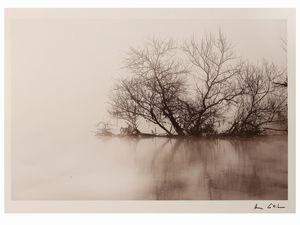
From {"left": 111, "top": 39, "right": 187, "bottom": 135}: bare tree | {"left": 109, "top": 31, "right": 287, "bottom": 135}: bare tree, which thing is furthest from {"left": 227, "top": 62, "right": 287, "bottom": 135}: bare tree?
{"left": 111, "top": 39, "right": 187, "bottom": 135}: bare tree

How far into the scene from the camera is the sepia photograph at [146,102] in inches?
76.7

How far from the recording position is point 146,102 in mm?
1978

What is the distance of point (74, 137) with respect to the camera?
1.96m

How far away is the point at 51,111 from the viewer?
6.45 feet

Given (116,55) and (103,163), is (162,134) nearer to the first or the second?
(103,163)

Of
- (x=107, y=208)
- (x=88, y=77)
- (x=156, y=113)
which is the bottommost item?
(x=107, y=208)

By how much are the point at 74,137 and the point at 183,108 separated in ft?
2.03

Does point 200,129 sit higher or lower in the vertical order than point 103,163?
higher

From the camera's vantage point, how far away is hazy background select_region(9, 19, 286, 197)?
1959 mm
